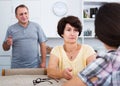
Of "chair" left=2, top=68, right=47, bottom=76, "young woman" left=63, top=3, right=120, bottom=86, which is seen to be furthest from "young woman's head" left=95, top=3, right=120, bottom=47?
"chair" left=2, top=68, right=47, bottom=76

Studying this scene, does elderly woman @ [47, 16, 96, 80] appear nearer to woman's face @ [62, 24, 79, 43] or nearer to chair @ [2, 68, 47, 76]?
woman's face @ [62, 24, 79, 43]

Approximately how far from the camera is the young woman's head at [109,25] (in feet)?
3.05

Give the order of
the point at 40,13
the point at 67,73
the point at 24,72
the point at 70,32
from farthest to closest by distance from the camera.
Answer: the point at 40,13, the point at 24,72, the point at 70,32, the point at 67,73

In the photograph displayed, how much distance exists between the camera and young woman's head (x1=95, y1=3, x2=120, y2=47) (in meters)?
0.93

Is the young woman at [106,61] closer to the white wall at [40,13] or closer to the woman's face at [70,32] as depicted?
the woman's face at [70,32]

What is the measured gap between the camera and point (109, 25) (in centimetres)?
93

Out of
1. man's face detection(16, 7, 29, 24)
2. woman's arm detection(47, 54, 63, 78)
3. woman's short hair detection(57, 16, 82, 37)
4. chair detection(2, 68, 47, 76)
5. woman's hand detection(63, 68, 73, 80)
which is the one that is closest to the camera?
woman's hand detection(63, 68, 73, 80)

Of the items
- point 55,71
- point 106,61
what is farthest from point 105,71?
point 55,71

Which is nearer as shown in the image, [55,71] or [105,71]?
[105,71]

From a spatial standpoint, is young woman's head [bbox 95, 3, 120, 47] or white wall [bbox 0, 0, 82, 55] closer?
young woman's head [bbox 95, 3, 120, 47]

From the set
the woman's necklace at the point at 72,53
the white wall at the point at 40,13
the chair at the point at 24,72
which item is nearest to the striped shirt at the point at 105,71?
the woman's necklace at the point at 72,53

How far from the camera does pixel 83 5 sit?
193 inches

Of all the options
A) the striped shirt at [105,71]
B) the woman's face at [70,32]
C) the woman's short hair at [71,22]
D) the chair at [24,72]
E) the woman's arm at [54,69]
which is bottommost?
the chair at [24,72]

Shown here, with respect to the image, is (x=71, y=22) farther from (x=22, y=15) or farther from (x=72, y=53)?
(x=22, y=15)
